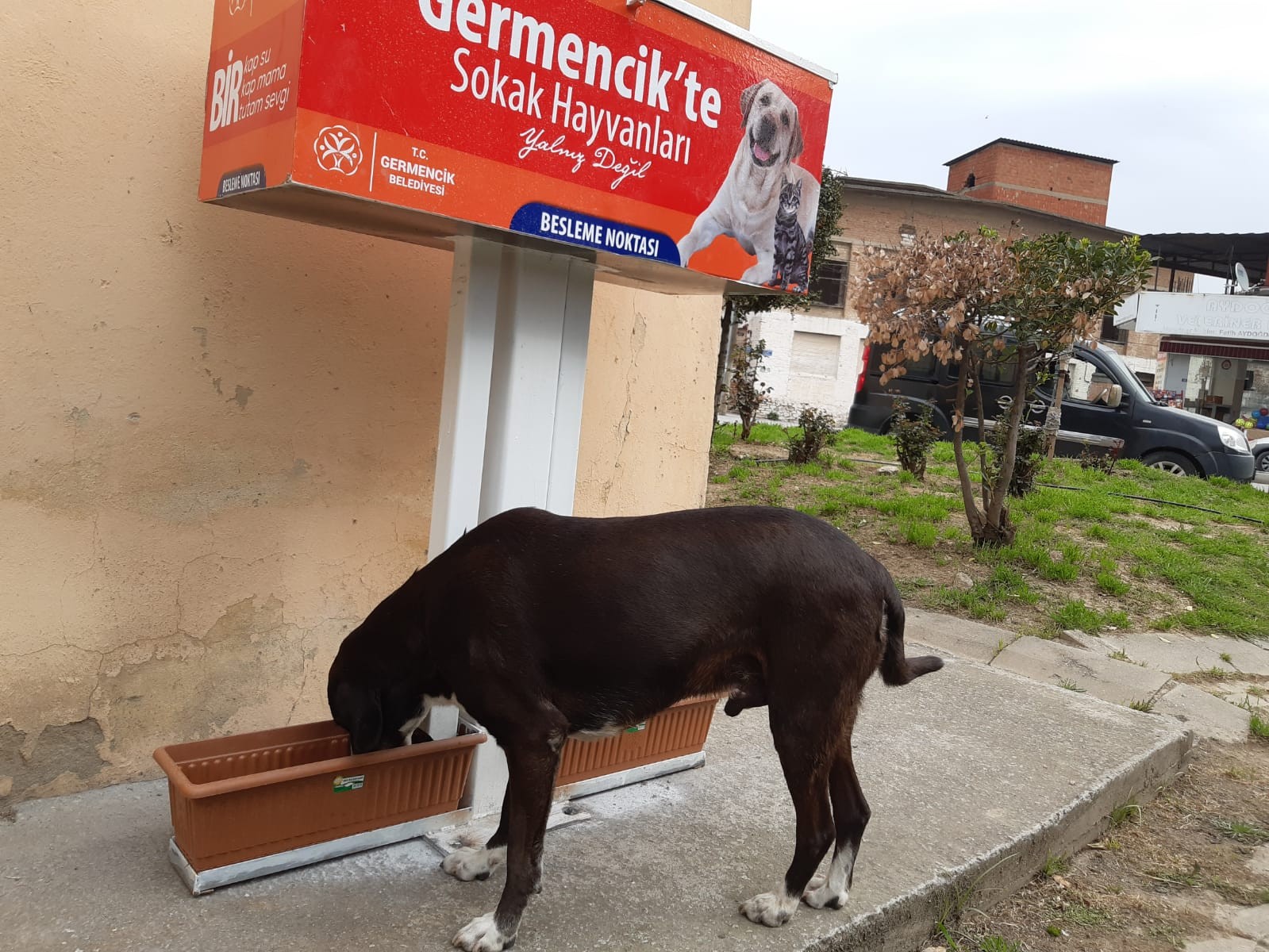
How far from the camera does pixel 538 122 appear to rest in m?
2.55

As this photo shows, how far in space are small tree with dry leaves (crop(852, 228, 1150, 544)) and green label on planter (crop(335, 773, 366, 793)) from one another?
5.89 meters

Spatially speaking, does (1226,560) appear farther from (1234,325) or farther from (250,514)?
(1234,325)

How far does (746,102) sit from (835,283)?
24.8m

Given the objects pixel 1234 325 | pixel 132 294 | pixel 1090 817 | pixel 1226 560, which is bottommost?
pixel 1090 817

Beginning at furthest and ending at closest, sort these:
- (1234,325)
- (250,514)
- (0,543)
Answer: (1234,325), (250,514), (0,543)

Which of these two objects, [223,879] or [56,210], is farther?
[56,210]

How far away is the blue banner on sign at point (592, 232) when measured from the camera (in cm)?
258

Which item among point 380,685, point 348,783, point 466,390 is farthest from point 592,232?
point 348,783

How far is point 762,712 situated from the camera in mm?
4484

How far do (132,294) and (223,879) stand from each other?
1752mm

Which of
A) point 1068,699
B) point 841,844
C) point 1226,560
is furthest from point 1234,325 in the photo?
point 841,844

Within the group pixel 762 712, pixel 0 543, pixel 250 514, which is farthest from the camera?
pixel 762 712

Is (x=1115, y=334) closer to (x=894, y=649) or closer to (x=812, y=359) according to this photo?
(x=812, y=359)

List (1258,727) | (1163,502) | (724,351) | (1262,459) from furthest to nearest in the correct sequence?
(724,351), (1262,459), (1163,502), (1258,727)
